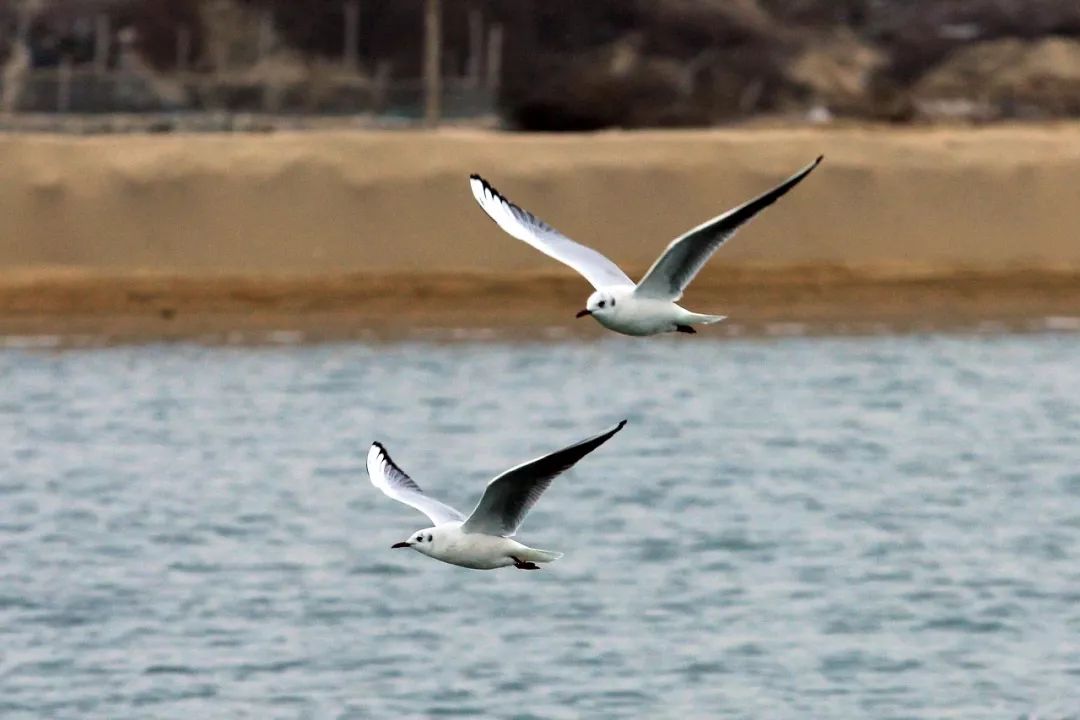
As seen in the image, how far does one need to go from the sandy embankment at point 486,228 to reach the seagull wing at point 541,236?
791 inches

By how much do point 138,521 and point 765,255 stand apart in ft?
45.6

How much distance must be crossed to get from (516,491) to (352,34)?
67.1 m

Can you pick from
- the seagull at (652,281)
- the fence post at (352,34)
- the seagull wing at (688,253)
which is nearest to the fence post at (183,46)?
the fence post at (352,34)

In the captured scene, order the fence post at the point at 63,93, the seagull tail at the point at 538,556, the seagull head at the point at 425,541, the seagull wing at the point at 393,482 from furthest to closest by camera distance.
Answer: the fence post at the point at 63,93 → the seagull wing at the point at 393,482 → the seagull head at the point at 425,541 → the seagull tail at the point at 538,556

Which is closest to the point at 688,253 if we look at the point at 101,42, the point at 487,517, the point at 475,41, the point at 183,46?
the point at 487,517

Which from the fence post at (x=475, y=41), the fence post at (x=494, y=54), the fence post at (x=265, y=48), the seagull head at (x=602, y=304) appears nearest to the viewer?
the seagull head at (x=602, y=304)

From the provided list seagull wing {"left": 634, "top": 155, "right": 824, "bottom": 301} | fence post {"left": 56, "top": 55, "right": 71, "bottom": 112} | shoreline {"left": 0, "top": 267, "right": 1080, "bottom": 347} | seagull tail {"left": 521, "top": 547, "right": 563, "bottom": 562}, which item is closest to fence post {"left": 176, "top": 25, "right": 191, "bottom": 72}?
fence post {"left": 56, "top": 55, "right": 71, "bottom": 112}

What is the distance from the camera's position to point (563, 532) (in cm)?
2556

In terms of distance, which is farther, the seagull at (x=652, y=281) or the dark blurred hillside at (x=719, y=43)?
the dark blurred hillside at (x=719, y=43)

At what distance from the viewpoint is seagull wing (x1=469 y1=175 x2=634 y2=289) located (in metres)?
14.9

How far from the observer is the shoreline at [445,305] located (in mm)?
35781

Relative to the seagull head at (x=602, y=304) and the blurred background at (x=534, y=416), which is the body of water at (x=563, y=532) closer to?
the blurred background at (x=534, y=416)

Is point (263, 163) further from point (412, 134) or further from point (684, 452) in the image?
point (684, 452)

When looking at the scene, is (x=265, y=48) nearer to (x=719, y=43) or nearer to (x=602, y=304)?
(x=719, y=43)
